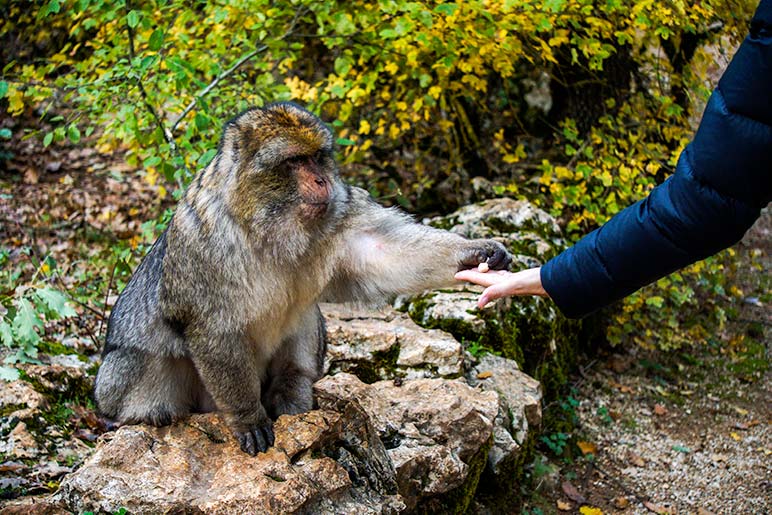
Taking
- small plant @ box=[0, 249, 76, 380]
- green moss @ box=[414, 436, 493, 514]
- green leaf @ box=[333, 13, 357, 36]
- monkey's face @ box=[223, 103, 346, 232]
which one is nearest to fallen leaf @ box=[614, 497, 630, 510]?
green moss @ box=[414, 436, 493, 514]

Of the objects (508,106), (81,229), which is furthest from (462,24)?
(81,229)

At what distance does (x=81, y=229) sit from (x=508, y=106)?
13.9 feet

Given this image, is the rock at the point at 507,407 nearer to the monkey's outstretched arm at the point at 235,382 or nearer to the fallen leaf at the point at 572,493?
the fallen leaf at the point at 572,493

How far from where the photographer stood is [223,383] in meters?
2.95

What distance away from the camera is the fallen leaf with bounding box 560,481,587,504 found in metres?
4.49

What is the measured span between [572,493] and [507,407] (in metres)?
0.85

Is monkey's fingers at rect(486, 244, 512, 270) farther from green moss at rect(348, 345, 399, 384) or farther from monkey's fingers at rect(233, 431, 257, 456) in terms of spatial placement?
green moss at rect(348, 345, 399, 384)

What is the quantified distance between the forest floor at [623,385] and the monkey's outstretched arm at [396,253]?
1.82 meters

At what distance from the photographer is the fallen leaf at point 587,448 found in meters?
5.01

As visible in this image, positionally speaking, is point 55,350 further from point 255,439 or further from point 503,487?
point 503,487

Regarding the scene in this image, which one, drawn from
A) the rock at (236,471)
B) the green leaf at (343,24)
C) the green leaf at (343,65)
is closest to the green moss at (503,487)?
the rock at (236,471)

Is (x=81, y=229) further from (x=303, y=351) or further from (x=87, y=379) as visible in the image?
(x=303, y=351)

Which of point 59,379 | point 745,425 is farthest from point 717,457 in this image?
point 59,379

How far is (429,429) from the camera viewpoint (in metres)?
3.53
